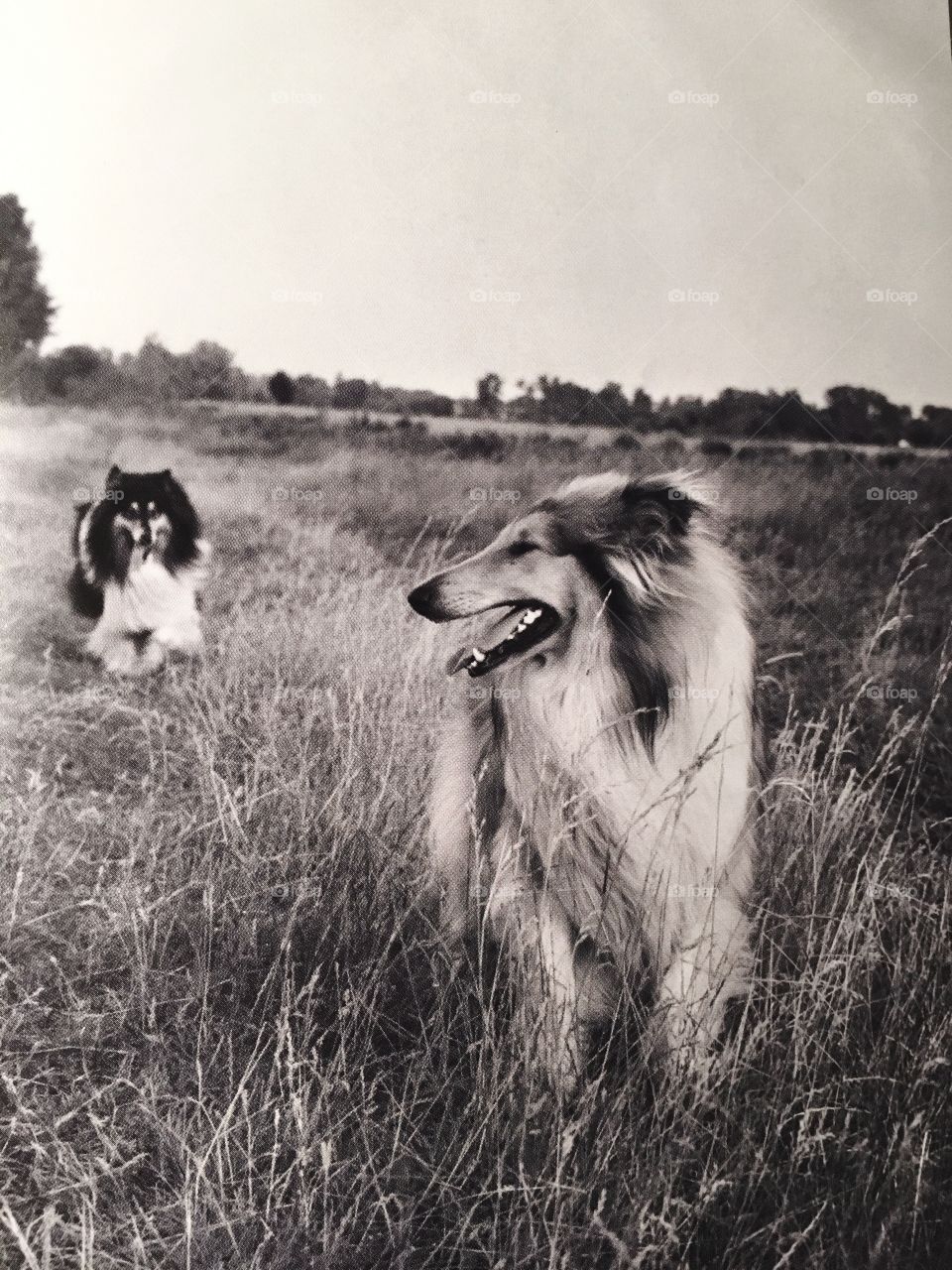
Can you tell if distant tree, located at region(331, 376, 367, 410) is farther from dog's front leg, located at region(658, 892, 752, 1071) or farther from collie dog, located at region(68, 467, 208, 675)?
dog's front leg, located at region(658, 892, 752, 1071)

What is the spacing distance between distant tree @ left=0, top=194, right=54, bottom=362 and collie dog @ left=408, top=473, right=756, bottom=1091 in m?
1.12

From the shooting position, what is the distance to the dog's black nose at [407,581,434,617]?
2.22 meters

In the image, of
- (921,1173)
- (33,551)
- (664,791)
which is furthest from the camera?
(33,551)

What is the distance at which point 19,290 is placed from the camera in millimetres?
2320

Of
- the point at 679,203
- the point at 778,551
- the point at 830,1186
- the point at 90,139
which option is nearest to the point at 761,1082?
the point at 830,1186

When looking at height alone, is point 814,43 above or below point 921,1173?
above

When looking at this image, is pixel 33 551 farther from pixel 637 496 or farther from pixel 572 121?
pixel 572 121

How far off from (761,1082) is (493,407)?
1513mm

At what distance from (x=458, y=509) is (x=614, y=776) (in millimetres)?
695

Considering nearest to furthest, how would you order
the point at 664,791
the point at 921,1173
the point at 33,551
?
the point at 921,1173 → the point at 664,791 → the point at 33,551

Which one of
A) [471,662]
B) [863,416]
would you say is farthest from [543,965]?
[863,416]

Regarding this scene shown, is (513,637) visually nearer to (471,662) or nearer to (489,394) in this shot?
(471,662)

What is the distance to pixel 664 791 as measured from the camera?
6.90 ft

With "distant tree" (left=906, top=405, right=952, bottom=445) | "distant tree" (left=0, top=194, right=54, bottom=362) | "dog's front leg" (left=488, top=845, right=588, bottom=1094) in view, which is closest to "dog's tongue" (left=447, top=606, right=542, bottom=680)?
"dog's front leg" (left=488, top=845, right=588, bottom=1094)
